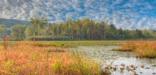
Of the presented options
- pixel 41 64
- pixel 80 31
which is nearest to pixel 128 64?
pixel 41 64

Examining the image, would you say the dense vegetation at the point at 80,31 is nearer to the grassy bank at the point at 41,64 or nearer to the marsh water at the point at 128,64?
the marsh water at the point at 128,64

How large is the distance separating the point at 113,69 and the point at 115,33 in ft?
328

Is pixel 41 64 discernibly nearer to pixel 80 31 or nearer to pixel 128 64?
pixel 128 64

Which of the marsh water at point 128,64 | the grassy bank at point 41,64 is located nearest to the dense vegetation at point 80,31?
the marsh water at point 128,64

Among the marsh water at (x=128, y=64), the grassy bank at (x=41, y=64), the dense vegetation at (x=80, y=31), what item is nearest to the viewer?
A: the grassy bank at (x=41, y=64)

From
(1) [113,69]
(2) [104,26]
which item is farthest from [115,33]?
(1) [113,69]

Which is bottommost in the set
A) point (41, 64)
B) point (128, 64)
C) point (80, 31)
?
point (128, 64)

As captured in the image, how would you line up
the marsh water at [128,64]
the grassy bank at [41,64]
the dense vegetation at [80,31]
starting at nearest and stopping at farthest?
the grassy bank at [41,64], the marsh water at [128,64], the dense vegetation at [80,31]

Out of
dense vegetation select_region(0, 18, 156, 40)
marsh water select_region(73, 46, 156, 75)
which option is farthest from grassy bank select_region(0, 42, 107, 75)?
dense vegetation select_region(0, 18, 156, 40)

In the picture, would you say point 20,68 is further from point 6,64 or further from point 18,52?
point 18,52

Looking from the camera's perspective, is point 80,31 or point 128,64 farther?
point 80,31

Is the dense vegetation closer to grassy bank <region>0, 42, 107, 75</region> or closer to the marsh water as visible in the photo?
the marsh water

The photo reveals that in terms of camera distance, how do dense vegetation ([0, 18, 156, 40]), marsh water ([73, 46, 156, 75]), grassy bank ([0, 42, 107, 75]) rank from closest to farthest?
grassy bank ([0, 42, 107, 75]) < marsh water ([73, 46, 156, 75]) < dense vegetation ([0, 18, 156, 40])

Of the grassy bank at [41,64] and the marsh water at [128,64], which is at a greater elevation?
the grassy bank at [41,64]
